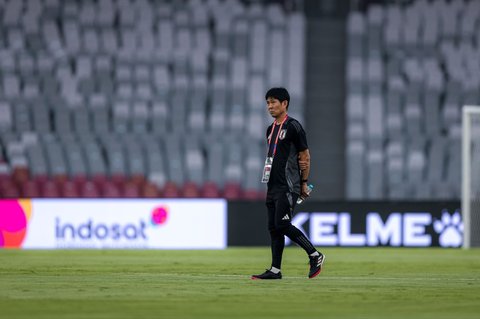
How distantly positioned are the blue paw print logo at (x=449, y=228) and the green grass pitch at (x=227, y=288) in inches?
130

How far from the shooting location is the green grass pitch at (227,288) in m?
7.36

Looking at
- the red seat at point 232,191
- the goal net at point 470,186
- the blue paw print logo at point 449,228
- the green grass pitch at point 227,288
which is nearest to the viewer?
the green grass pitch at point 227,288

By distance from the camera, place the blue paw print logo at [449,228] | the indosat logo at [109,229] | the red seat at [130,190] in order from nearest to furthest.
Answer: the indosat logo at [109,229] < the blue paw print logo at [449,228] < the red seat at [130,190]

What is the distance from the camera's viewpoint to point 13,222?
56.8 feet

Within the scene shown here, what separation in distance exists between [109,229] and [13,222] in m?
1.63

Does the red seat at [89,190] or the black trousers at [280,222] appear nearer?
the black trousers at [280,222]

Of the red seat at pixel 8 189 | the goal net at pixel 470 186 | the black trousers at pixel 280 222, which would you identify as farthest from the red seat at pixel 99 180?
the black trousers at pixel 280 222

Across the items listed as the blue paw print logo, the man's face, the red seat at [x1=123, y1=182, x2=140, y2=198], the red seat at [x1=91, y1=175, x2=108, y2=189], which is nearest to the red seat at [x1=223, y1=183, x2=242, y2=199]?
the red seat at [x1=123, y1=182, x2=140, y2=198]

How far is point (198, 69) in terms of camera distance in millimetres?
22984

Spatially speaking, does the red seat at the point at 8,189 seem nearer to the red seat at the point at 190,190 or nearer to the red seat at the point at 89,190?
the red seat at the point at 89,190

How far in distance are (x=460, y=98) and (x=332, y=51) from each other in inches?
131

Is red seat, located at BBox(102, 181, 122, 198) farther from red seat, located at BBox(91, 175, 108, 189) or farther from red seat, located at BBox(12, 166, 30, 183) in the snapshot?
red seat, located at BBox(12, 166, 30, 183)

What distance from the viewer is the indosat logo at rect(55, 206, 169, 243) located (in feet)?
57.2

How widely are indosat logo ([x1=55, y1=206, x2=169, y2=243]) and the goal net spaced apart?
527 cm
